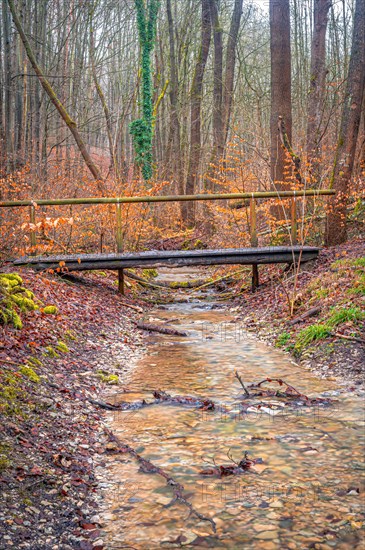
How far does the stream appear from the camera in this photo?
346 cm

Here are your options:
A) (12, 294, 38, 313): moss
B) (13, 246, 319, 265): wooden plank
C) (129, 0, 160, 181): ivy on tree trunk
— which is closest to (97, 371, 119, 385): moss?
(12, 294, 38, 313): moss

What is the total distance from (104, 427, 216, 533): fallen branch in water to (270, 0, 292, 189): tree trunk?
8.68 m

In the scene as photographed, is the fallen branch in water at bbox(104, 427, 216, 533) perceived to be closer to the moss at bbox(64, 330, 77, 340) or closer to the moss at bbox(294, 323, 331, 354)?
the moss at bbox(64, 330, 77, 340)

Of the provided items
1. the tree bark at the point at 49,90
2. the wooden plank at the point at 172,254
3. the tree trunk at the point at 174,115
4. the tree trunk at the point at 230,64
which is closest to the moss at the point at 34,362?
the wooden plank at the point at 172,254

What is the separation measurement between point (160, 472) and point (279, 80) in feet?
33.5

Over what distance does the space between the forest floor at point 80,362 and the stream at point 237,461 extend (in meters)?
0.25

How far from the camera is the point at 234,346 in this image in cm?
823

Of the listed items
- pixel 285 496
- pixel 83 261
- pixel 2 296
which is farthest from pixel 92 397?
pixel 83 261

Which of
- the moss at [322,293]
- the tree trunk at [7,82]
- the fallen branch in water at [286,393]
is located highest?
the tree trunk at [7,82]

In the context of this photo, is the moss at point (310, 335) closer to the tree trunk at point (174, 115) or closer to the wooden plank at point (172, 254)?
the wooden plank at point (172, 254)

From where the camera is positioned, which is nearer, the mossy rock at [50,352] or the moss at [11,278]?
the mossy rock at [50,352]

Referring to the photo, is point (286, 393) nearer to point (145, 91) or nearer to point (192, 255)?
point (192, 255)

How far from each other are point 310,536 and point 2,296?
175 inches

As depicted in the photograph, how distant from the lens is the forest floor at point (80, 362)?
11.8 ft
